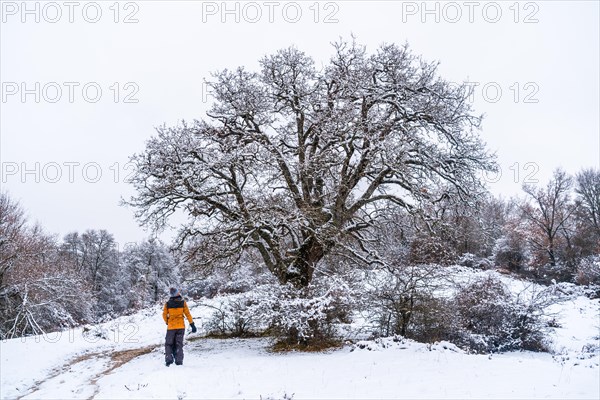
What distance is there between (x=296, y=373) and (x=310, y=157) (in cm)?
637

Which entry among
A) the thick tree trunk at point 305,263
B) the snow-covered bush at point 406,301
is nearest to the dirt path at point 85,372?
the thick tree trunk at point 305,263

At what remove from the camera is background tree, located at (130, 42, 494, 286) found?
38.4ft

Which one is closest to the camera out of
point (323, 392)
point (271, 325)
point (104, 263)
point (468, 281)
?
point (323, 392)

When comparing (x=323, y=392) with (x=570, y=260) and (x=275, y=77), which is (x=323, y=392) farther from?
(x=570, y=260)

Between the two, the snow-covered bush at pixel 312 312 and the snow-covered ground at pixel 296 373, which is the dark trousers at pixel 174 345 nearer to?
the snow-covered ground at pixel 296 373

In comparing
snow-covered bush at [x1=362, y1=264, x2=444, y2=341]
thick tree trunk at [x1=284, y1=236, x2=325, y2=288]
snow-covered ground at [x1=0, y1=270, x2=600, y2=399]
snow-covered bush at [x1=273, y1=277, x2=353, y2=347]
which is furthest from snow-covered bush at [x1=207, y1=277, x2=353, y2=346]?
snow-covered bush at [x1=362, y1=264, x2=444, y2=341]

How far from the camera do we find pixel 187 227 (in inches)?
499

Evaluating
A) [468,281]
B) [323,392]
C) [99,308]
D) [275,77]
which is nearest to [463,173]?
[468,281]

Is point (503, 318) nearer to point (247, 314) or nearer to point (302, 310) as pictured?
point (302, 310)

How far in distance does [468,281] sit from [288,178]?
268 inches

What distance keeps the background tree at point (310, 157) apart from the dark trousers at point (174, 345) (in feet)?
10.5

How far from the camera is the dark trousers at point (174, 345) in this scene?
362 inches

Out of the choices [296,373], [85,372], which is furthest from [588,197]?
[85,372]

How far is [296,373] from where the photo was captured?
8.48 meters
